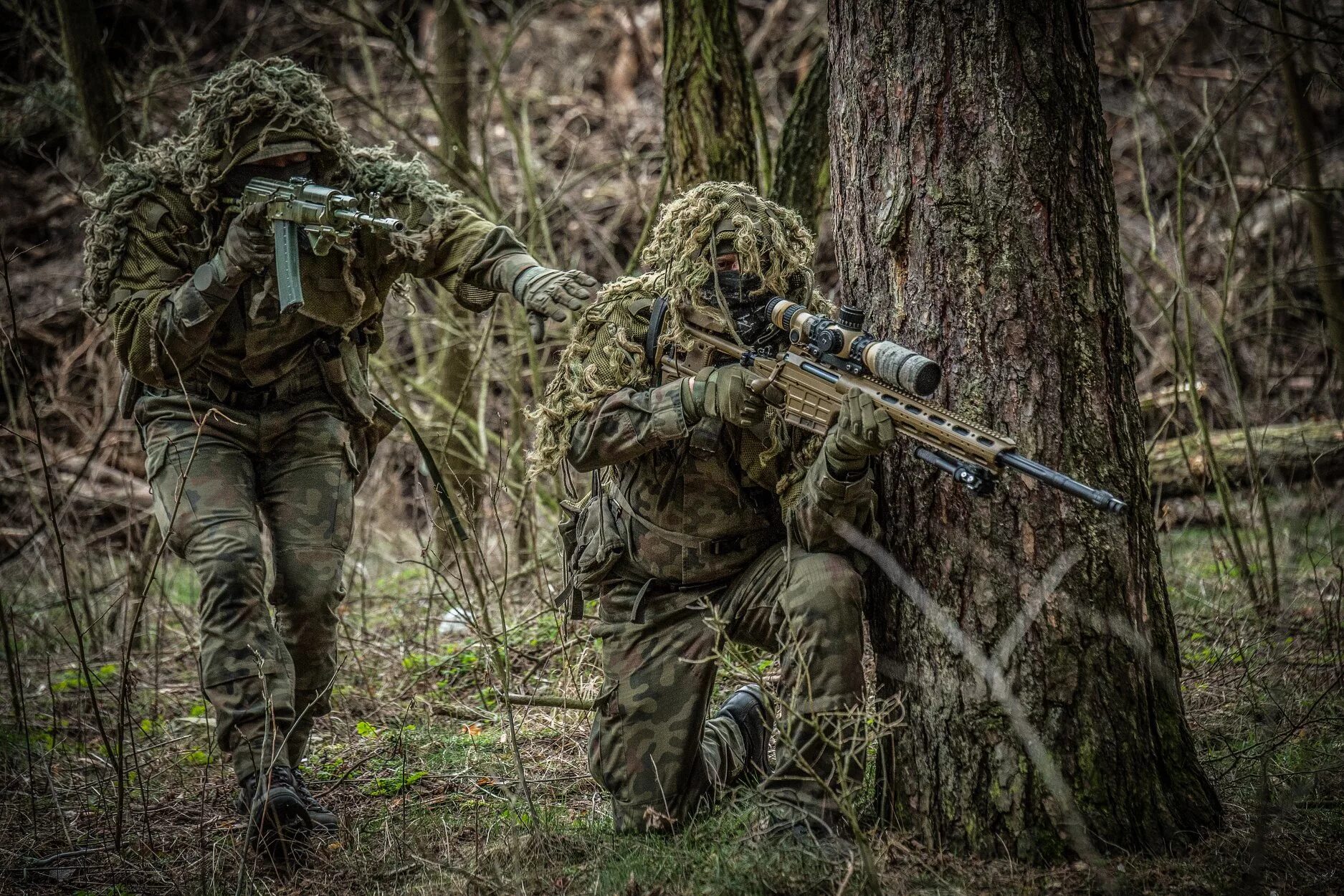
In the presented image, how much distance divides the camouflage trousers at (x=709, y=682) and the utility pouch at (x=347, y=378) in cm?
123

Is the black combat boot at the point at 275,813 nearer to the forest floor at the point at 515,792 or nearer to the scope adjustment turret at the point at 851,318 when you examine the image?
the forest floor at the point at 515,792

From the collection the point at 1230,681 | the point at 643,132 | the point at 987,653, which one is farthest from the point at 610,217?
the point at 987,653

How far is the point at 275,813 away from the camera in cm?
342

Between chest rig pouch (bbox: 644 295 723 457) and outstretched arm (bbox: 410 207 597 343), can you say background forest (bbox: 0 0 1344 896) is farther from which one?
chest rig pouch (bbox: 644 295 723 457)

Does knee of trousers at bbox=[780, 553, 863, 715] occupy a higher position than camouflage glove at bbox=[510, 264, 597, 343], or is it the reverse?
camouflage glove at bbox=[510, 264, 597, 343]

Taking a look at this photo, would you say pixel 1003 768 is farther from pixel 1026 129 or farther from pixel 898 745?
pixel 1026 129

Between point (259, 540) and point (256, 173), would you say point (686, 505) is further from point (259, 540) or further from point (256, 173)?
point (256, 173)

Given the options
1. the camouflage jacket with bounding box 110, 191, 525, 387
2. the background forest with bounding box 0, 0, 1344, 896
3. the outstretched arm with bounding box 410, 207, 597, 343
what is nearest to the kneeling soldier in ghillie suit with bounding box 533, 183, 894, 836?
the background forest with bounding box 0, 0, 1344, 896

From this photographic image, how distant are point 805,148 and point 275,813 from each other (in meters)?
3.76

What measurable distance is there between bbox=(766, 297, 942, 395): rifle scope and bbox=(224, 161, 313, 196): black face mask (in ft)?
6.01

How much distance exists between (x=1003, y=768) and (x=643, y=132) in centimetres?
962

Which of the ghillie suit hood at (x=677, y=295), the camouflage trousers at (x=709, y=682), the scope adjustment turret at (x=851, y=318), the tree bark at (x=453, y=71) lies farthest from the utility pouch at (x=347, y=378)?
the tree bark at (x=453, y=71)

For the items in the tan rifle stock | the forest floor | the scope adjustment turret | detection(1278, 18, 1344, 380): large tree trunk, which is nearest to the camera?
the tan rifle stock

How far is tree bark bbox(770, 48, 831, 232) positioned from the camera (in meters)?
5.39
